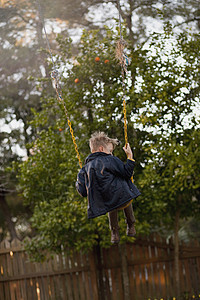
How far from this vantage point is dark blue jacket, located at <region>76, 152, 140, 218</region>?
334 cm

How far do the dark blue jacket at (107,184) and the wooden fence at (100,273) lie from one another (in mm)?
4061

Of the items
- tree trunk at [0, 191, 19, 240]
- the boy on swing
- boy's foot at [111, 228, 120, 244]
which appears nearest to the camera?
the boy on swing

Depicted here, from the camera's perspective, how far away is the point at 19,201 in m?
10.5

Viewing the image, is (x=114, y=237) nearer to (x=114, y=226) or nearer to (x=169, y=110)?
(x=114, y=226)

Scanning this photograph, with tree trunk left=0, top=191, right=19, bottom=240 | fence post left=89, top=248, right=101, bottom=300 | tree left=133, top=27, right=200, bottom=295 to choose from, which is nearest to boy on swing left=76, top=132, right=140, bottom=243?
tree left=133, top=27, right=200, bottom=295

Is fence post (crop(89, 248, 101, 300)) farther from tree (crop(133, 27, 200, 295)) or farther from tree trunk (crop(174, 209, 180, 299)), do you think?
tree (crop(133, 27, 200, 295))

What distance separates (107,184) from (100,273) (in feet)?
14.7

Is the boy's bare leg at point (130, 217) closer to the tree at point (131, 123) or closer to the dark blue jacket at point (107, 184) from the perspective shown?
the dark blue jacket at point (107, 184)

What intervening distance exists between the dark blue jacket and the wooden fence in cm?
406

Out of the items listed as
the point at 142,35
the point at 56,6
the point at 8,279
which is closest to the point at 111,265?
the point at 8,279

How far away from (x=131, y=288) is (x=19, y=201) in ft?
14.6

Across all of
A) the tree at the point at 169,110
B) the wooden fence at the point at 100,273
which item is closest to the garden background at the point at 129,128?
the tree at the point at 169,110

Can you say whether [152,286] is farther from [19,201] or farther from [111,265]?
[19,201]

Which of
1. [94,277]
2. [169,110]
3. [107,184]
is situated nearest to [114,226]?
[107,184]
